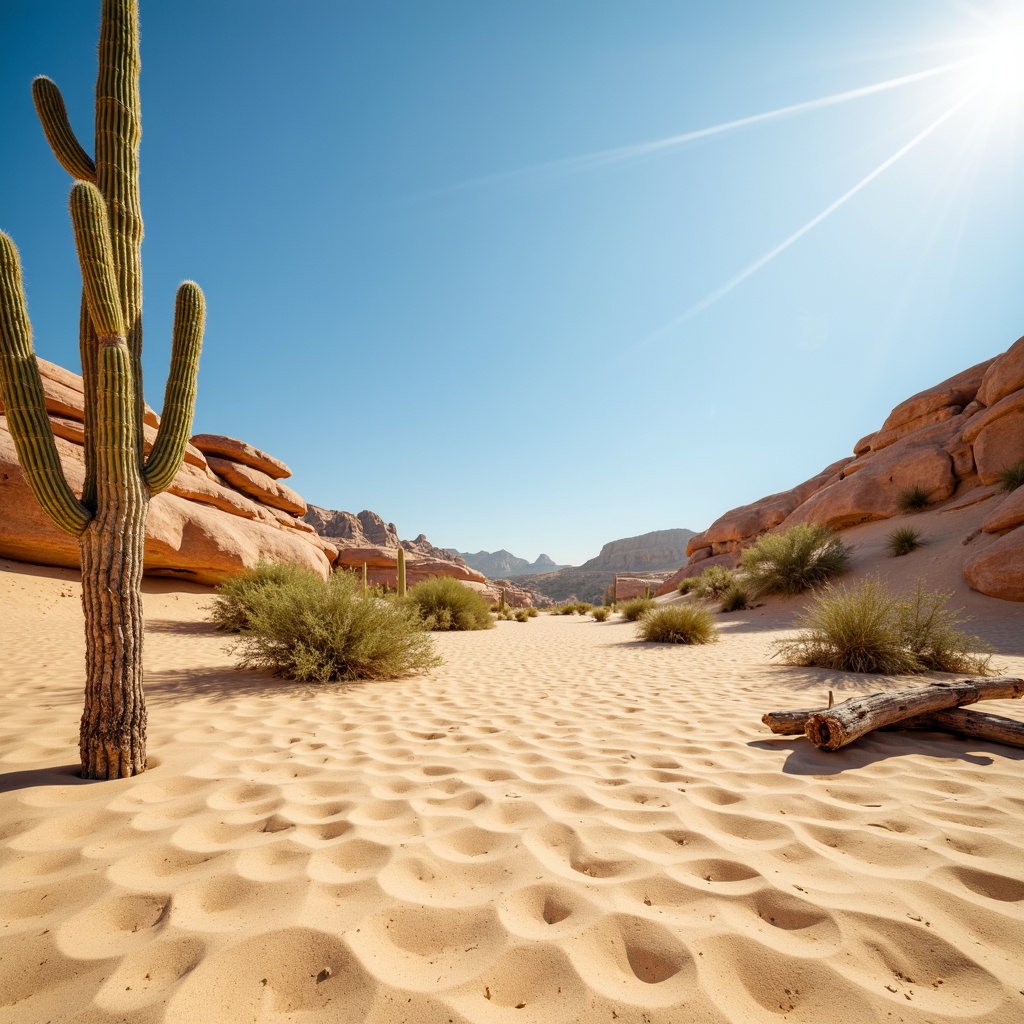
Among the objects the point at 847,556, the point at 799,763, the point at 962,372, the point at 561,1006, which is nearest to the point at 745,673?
the point at 799,763

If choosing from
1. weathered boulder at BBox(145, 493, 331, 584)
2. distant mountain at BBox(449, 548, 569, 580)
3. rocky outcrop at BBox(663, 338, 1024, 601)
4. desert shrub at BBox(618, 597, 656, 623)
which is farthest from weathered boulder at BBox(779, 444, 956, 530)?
distant mountain at BBox(449, 548, 569, 580)

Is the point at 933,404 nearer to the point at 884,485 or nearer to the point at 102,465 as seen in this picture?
the point at 884,485

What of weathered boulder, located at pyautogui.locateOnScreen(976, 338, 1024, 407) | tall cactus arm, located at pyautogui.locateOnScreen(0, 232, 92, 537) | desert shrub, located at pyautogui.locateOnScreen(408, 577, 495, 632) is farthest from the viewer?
weathered boulder, located at pyautogui.locateOnScreen(976, 338, 1024, 407)

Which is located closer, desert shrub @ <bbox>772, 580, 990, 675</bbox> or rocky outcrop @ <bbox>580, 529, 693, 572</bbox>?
desert shrub @ <bbox>772, 580, 990, 675</bbox>

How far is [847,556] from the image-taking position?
15.2 metres

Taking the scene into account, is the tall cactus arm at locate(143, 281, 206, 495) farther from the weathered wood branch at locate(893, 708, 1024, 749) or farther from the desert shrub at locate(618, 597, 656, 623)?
the desert shrub at locate(618, 597, 656, 623)

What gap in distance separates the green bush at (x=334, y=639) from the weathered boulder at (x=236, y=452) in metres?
16.0

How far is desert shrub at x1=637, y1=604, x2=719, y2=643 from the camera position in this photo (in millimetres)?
9547

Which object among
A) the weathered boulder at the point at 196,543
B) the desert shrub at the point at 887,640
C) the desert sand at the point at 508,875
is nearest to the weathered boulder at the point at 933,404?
the desert shrub at the point at 887,640

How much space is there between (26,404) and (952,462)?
73.1 ft

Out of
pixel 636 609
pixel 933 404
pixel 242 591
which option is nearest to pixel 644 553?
pixel 933 404

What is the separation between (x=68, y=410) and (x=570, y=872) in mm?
17071

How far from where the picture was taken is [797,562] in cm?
1448

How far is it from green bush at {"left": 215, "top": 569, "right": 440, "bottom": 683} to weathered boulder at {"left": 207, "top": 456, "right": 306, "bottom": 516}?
15044 millimetres
